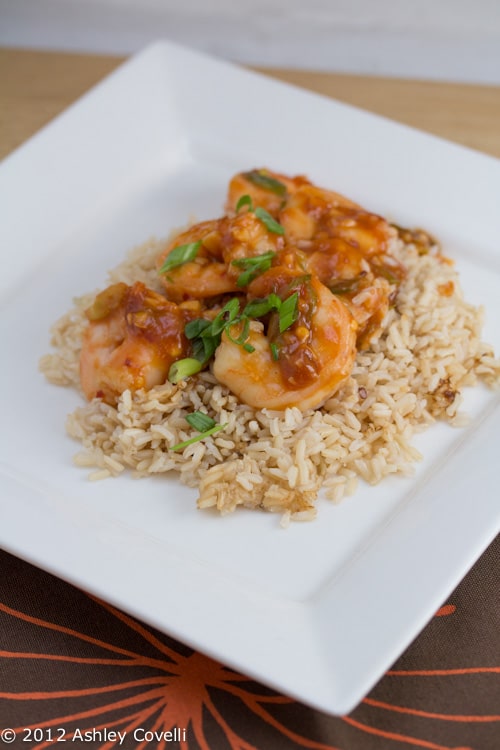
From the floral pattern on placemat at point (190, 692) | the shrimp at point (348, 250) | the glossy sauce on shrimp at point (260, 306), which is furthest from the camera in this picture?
the shrimp at point (348, 250)

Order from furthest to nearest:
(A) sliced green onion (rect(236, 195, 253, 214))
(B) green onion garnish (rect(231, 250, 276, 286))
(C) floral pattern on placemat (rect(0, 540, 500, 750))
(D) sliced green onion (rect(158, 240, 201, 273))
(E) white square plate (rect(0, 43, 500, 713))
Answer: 1. (A) sliced green onion (rect(236, 195, 253, 214))
2. (D) sliced green onion (rect(158, 240, 201, 273))
3. (B) green onion garnish (rect(231, 250, 276, 286))
4. (E) white square plate (rect(0, 43, 500, 713))
5. (C) floral pattern on placemat (rect(0, 540, 500, 750))

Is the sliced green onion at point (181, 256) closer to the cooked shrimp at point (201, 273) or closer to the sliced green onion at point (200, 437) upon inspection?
the cooked shrimp at point (201, 273)

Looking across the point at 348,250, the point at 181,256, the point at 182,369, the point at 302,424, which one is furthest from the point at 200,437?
the point at 348,250

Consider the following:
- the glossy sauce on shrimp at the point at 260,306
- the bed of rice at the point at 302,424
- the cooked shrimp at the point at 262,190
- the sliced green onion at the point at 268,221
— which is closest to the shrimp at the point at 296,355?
the glossy sauce on shrimp at the point at 260,306

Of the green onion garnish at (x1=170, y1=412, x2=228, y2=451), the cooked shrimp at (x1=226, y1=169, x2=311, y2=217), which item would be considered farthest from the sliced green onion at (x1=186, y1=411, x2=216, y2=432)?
the cooked shrimp at (x1=226, y1=169, x2=311, y2=217)

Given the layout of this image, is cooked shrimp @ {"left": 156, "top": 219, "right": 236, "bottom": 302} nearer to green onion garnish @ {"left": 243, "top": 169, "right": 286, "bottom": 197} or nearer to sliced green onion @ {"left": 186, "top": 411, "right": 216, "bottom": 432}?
green onion garnish @ {"left": 243, "top": 169, "right": 286, "bottom": 197}

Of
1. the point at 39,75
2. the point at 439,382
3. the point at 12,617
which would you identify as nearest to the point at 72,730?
the point at 12,617
